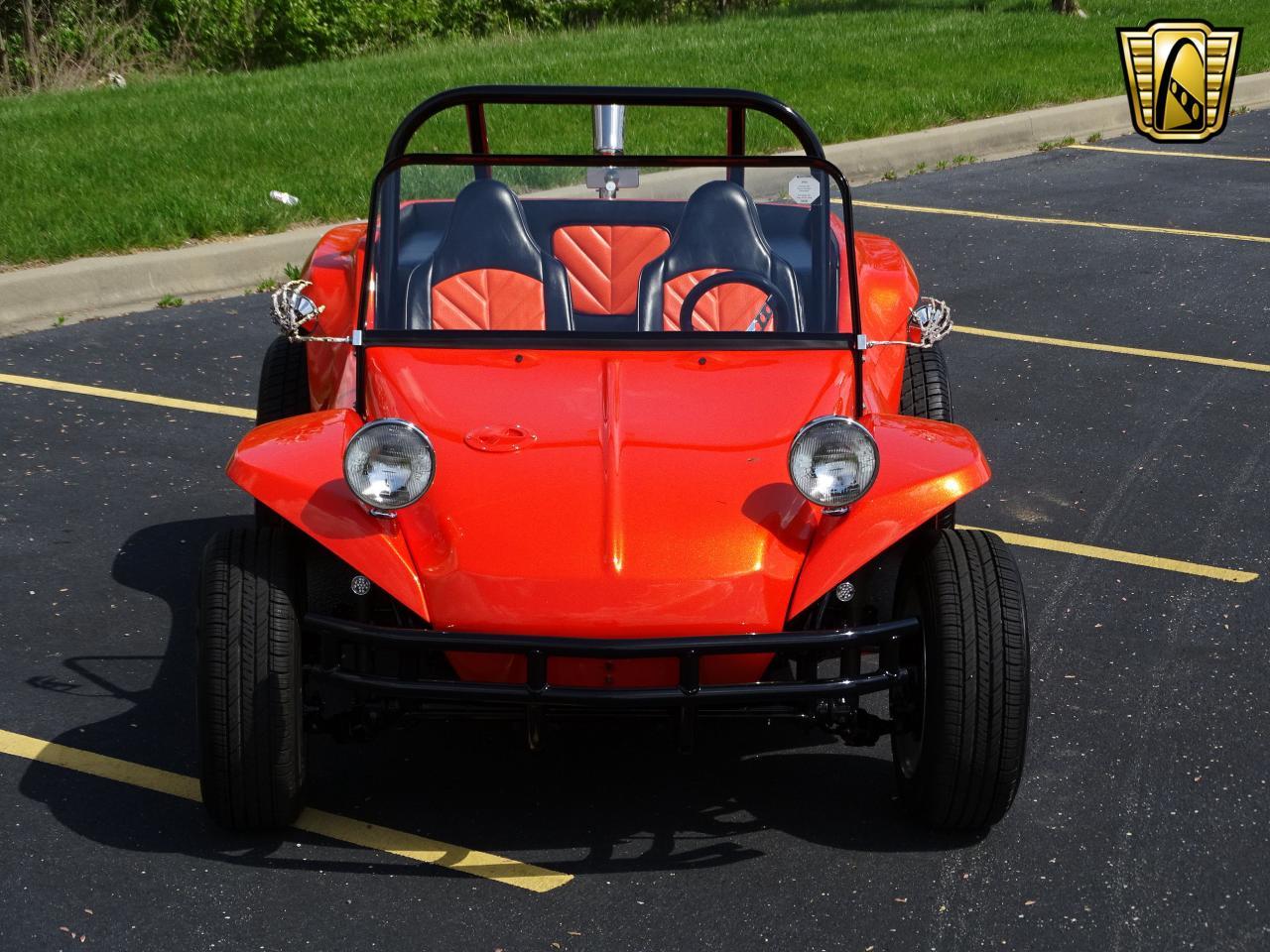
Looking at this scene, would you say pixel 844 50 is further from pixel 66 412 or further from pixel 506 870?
pixel 506 870

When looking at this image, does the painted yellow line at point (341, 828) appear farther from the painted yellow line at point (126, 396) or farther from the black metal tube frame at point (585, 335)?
the painted yellow line at point (126, 396)

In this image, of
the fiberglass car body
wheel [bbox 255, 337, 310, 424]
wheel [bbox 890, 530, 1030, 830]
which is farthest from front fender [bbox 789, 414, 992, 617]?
wheel [bbox 255, 337, 310, 424]

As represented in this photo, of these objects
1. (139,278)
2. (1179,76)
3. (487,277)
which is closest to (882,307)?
(487,277)

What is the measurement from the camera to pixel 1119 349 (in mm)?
7949


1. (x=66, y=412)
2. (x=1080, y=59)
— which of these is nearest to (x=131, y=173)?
(x=66, y=412)

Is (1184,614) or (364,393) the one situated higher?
(364,393)

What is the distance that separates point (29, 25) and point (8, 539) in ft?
37.6

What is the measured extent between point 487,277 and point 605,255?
0.49 metres

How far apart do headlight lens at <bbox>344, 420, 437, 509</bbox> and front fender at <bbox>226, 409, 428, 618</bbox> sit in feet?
0.22

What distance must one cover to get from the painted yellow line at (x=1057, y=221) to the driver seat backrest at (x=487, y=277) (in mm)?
6443

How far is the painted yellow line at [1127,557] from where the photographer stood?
5434 mm

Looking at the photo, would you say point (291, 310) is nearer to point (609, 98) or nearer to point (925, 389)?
point (609, 98)

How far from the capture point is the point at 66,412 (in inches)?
273

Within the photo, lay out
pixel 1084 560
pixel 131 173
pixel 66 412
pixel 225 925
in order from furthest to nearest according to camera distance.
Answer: pixel 131 173, pixel 66 412, pixel 1084 560, pixel 225 925
